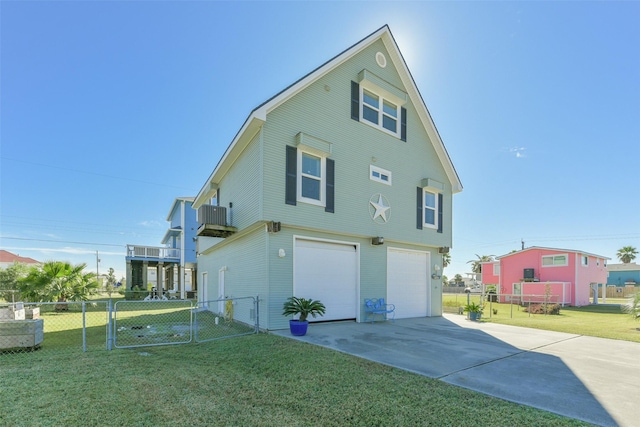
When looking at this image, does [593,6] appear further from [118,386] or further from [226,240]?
[118,386]

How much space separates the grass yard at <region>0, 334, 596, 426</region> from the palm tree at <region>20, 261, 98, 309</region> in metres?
11.0

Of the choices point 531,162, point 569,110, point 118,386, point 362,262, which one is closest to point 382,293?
point 362,262

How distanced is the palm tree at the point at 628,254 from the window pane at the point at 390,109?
224 feet

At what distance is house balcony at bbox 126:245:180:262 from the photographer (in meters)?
25.4

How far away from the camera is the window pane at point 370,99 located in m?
11.9

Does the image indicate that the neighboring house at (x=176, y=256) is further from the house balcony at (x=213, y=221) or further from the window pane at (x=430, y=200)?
the window pane at (x=430, y=200)

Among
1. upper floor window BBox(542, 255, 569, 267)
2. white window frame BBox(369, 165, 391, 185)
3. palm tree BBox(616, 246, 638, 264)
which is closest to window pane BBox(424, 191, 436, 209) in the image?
white window frame BBox(369, 165, 391, 185)

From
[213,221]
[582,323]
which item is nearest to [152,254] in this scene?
[213,221]

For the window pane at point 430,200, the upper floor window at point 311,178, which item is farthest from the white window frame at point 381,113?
the window pane at point 430,200

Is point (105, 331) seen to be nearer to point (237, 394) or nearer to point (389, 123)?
point (237, 394)

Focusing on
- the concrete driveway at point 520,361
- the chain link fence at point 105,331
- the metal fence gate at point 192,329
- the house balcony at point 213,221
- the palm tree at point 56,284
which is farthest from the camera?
the palm tree at point 56,284

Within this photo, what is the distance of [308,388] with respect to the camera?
4.50m

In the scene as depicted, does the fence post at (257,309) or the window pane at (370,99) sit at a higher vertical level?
the window pane at (370,99)

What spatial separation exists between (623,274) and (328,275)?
5800 cm
